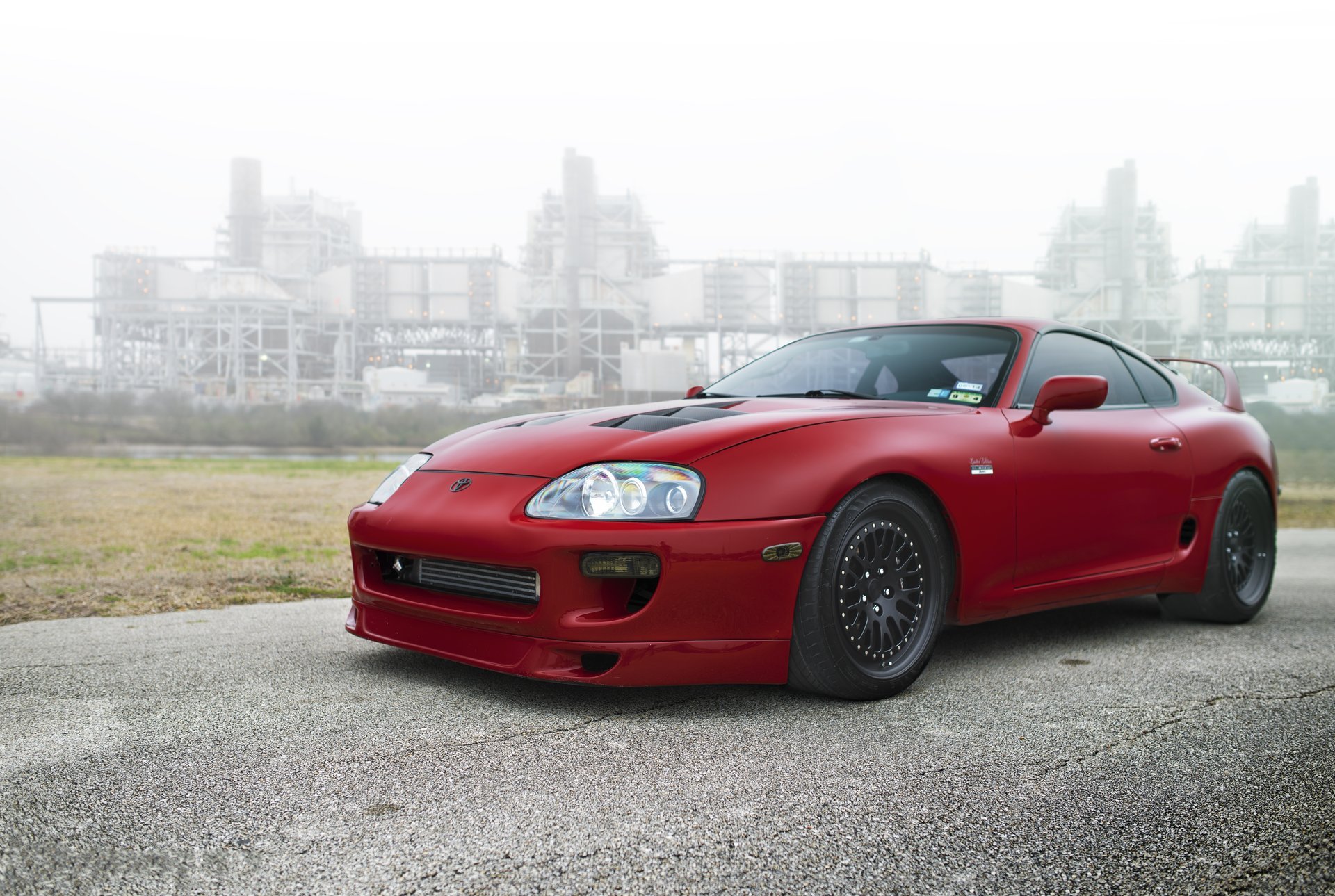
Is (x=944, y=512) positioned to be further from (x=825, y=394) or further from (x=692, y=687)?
(x=692, y=687)

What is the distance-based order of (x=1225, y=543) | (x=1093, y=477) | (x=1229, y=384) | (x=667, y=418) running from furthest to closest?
(x=1229, y=384), (x=1225, y=543), (x=1093, y=477), (x=667, y=418)

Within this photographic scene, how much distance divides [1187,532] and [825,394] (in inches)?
65.3

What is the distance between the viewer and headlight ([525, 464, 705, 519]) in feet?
8.30

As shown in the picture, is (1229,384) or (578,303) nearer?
(1229,384)

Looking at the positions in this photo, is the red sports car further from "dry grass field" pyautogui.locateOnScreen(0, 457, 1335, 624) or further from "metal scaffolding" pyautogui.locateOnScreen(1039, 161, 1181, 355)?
"metal scaffolding" pyautogui.locateOnScreen(1039, 161, 1181, 355)

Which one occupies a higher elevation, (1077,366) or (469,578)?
(1077,366)

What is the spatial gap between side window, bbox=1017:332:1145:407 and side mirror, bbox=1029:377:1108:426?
10cm

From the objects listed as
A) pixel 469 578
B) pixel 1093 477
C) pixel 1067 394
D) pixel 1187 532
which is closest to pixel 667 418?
pixel 469 578

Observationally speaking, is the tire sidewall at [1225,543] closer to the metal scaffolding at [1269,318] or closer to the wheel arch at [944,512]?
the wheel arch at [944,512]

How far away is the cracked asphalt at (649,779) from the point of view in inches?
65.7

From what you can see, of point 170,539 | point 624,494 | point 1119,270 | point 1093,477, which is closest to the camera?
point 624,494

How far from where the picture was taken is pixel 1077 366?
3801 mm

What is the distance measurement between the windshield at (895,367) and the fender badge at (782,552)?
99 centimetres

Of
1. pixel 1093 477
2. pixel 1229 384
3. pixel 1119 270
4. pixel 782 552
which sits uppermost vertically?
pixel 1119 270
